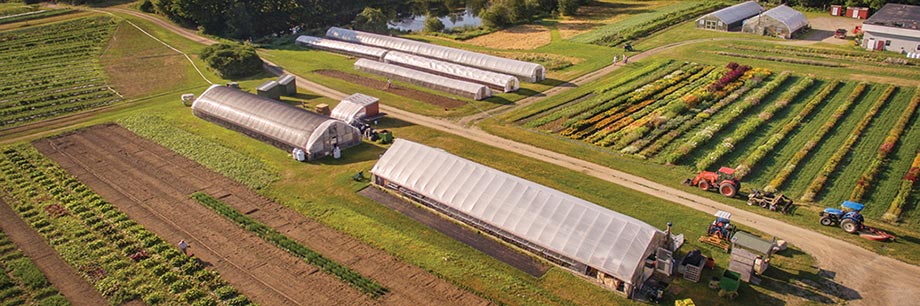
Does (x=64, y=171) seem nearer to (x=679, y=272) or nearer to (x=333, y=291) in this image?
(x=333, y=291)

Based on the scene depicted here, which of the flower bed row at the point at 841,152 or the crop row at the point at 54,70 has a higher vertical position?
the crop row at the point at 54,70

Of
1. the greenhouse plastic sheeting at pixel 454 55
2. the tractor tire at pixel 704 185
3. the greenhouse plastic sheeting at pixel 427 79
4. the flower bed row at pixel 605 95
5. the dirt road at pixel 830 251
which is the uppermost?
the greenhouse plastic sheeting at pixel 454 55

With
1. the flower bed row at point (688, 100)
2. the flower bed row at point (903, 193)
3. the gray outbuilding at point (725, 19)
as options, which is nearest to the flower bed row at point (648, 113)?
the flower bed row at point (688, 100)

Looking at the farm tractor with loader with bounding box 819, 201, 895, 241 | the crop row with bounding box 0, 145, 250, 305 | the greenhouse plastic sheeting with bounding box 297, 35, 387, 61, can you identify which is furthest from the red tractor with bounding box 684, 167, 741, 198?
the greenhouse plastic sheeting with bounding box 297, 35, 387, 61

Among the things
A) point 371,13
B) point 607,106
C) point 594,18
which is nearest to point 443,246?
point 607,106

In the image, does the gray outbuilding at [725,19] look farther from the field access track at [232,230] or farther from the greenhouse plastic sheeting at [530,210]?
the field access track at [232,230]

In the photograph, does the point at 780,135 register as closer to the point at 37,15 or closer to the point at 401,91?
the point at 401,91
